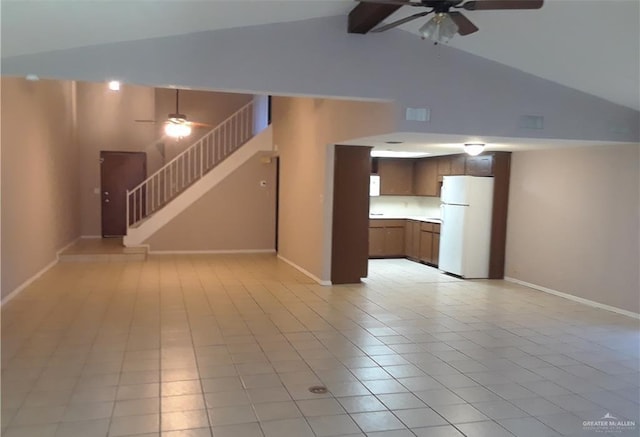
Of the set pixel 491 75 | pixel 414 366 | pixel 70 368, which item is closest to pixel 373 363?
pixel 414 366

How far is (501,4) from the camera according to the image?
315cm

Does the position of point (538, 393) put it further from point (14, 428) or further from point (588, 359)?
point (14, 428)

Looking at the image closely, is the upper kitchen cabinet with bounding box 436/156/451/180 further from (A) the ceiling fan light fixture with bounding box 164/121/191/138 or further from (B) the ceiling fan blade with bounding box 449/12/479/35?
(B) the ceiling fan blade with bounding box 449/12/479/35

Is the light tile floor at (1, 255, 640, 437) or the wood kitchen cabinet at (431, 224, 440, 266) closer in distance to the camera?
the light tile floor at (1, 255, 640, 437)

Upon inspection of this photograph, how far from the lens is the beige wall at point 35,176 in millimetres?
6008

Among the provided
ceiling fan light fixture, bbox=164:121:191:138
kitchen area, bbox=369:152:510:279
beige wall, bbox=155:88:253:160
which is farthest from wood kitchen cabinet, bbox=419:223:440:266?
beige wall, bbox=155:88:253:160

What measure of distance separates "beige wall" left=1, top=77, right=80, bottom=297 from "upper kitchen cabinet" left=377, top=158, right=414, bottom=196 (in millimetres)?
6059

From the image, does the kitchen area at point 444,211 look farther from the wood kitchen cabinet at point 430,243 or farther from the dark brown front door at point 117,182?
the dark brown front door at point 117,182

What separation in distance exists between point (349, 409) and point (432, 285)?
4.54 metres

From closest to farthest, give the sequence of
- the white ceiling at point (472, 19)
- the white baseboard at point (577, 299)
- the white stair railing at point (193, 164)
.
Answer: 1. the white ceiling at point (472, 19)
2. the white baseboard at point (577, 299)
3. the white stair railing at point (193, 164)

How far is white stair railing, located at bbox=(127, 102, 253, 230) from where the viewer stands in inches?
423

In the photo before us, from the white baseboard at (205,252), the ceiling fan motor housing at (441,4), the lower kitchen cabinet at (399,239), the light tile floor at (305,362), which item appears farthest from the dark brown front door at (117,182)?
the ceiling fan motor housing at (441,4)

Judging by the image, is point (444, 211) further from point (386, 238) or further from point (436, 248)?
point (386, 238)

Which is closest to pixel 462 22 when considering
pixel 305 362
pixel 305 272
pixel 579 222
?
pixel 305 362
